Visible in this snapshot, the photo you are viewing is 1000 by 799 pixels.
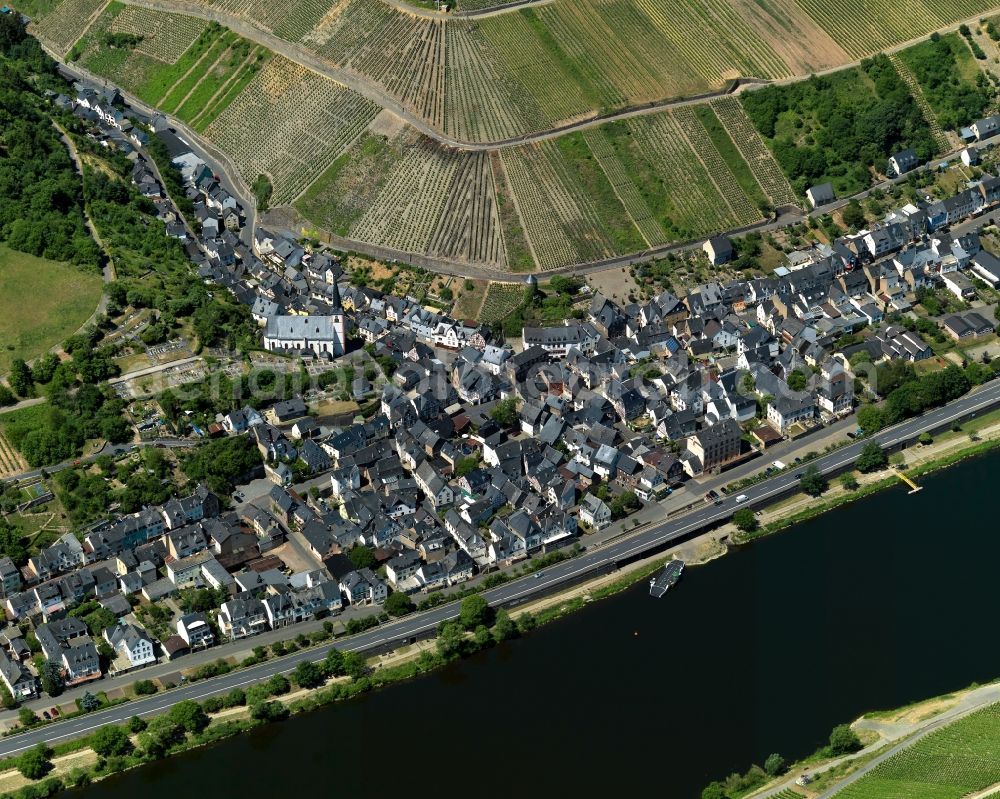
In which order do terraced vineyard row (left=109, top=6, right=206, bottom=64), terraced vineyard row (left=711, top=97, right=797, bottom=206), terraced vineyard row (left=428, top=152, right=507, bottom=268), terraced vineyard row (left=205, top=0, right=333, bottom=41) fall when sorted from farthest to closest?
terraced vineyard row (left=109, top=6, right=206, bottom=64), terraced vineyard row (left=205, top=0, right=333, bottom=41), terraced vineyard row (left=711, top=97, right=797, bottom=206), terraced vineyard row (left=428, top=152, right=507, bottom=268)

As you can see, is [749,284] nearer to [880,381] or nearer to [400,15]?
[880,381]

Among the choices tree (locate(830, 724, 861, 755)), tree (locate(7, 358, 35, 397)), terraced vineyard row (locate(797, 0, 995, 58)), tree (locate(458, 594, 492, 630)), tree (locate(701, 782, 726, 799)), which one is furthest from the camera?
Answer: terraced vineyard row (locate(797, 0, 995, 58))

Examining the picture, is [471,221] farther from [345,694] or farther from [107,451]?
[345,694]

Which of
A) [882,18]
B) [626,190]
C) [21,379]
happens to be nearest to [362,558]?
[21,379]

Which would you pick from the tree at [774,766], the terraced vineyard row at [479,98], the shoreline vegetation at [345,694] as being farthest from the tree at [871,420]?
the terraced vineyard row at [479,98]

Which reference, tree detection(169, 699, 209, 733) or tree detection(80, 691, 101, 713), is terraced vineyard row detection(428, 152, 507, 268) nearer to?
tree detection(169, 699, 209, 733)

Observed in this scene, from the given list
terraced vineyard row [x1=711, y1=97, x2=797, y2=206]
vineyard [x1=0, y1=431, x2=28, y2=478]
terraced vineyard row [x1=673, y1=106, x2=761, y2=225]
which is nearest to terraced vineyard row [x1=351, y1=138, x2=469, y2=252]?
terraced vineyard row [x1=673, y1=106, x2=761, y2=225]
